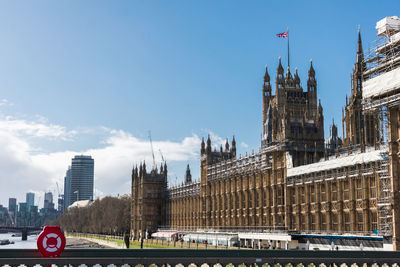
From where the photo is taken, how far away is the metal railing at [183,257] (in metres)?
20.5

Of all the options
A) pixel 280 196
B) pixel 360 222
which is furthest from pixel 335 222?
pixel 280 196

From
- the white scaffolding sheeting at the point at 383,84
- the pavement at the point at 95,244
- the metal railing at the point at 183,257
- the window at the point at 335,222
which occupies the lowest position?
the pavement at the point at 95,244

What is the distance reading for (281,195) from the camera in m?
98.5

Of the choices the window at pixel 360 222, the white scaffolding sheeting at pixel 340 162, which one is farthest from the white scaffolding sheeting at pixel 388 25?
the window at pixel 360 222

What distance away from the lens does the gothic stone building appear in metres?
76.8

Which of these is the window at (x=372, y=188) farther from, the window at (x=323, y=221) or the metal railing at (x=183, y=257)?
the metal railing at (x=183, y=257)

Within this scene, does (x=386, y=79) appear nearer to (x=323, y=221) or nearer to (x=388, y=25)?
(x=388, y=25)

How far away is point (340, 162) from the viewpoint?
80.6 metres

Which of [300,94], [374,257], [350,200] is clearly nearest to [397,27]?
[350,200]

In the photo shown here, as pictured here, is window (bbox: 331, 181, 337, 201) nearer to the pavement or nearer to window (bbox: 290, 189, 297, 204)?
window (bbox: 290, 189, 297, 204)

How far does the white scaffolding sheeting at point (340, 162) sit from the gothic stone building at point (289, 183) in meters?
0.16

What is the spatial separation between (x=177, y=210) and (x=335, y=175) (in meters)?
83.3

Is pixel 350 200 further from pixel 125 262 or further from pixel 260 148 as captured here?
pixel 125 262

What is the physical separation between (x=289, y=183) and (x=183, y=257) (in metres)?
75.0
